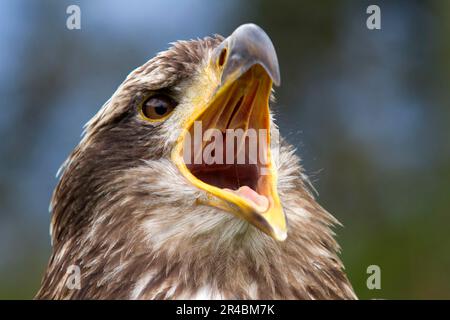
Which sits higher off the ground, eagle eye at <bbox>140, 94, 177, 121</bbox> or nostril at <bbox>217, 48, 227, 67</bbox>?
nostril at <bbox>217, 48, 227, 67</bbox>

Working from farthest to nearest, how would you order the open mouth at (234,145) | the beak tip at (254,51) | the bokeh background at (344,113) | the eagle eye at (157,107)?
the bokeh background at (344,113) → the eagle eye at (157,107) → the open mouth at (234,145) → the beak tip at (254,51)

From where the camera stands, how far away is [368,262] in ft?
18.0

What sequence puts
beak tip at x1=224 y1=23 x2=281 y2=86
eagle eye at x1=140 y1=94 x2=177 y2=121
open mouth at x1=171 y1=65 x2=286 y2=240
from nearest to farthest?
beak tip at x1=224 y1=23 x2=281 y2=86
open mouth at x1=171 y1=65 x2=286 y2=240
eagle eye at x1=140 y1=94 x2=177 y2=121

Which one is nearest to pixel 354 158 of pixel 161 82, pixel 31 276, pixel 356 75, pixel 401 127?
pixel 401 127

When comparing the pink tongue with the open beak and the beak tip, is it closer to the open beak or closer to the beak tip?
the open beak

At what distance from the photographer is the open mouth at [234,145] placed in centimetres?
226

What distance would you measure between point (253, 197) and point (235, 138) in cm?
34

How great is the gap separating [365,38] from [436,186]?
2216 millimetres

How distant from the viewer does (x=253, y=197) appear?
2.18 m

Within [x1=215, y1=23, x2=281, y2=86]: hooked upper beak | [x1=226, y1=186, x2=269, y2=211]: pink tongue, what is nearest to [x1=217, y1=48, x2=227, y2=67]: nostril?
[x1=215, y1=23, x2=281, y2=86]: hooked upper beak

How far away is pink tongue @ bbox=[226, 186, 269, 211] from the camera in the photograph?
215 centimetres

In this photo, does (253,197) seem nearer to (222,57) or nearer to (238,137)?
(238,137)

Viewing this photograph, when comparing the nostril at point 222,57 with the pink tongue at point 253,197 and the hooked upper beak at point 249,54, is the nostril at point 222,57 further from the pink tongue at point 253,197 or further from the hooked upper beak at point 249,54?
the pink tongue at point 253,197

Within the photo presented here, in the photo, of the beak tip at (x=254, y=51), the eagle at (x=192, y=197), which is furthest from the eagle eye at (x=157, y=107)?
the beak tip at (x=254, y=51)
